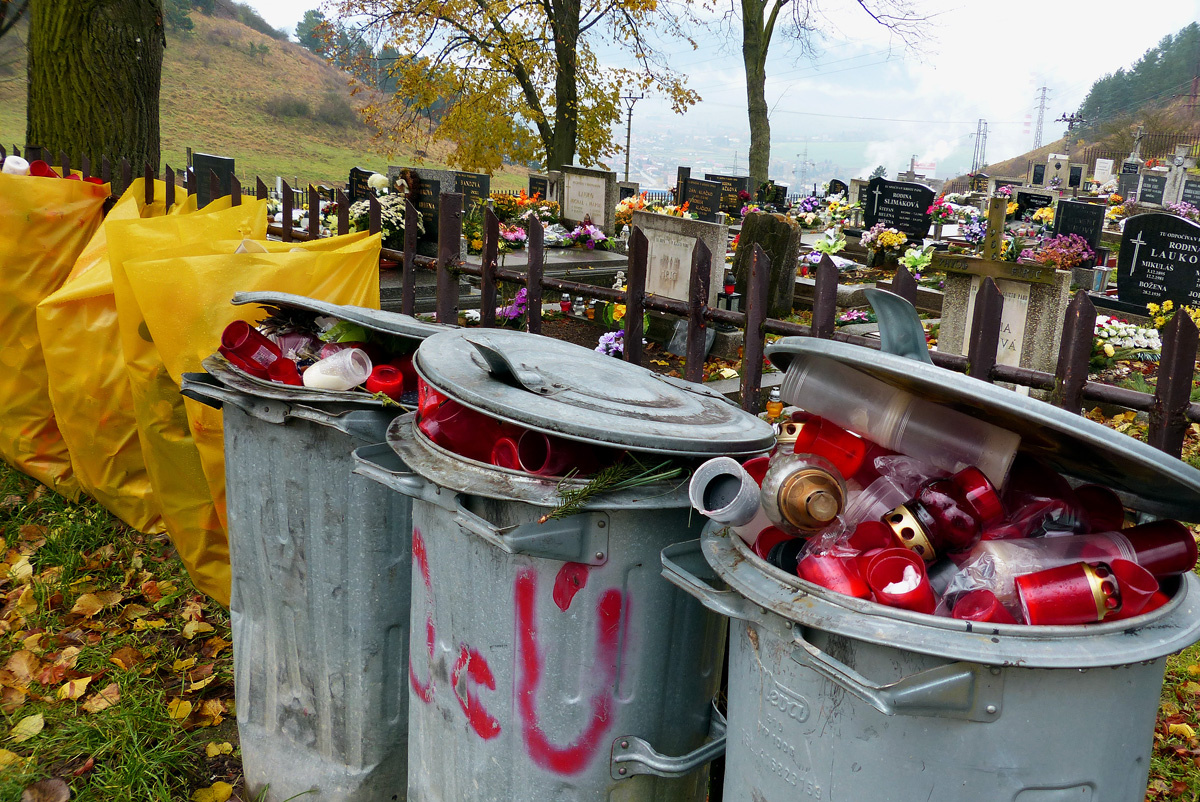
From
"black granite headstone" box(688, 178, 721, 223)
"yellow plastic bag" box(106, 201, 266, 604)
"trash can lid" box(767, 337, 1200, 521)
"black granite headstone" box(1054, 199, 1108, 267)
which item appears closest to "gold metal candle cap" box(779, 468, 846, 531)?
"trash can lid" box(767, 337, 1200, 521)

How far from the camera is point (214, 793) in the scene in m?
2.38

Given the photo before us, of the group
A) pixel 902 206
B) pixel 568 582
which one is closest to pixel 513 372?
pixel 568 582

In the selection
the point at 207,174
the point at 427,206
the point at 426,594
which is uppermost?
the point at 207,174

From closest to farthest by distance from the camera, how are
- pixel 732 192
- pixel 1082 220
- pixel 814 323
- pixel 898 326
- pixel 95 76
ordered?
1. pixel 898 326
2. pixel 814 323
3. pixel 95 76
4. pixel 1082 220
5. pixel 732 192

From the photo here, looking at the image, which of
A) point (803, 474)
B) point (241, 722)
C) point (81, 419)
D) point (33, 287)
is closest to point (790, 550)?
point (803, 474)

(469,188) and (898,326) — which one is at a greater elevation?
(469,188)

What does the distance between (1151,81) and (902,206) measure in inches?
3648

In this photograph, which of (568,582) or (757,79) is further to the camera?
(757,79)

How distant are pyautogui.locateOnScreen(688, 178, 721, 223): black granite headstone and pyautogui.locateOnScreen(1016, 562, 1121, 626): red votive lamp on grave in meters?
11.3

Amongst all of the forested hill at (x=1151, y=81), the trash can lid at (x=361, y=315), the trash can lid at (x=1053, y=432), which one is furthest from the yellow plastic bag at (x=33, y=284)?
the forested hill at (x=1151, y=81)

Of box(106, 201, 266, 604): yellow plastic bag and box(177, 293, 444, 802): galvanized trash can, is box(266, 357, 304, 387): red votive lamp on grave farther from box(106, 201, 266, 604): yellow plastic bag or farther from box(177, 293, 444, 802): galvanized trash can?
box(106, 201, 266, 604): yellow plastic bag

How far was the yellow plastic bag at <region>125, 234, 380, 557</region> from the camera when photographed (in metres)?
2.42

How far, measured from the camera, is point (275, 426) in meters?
1.98

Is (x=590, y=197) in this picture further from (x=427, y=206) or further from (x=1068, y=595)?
(x=1068, y=595)
